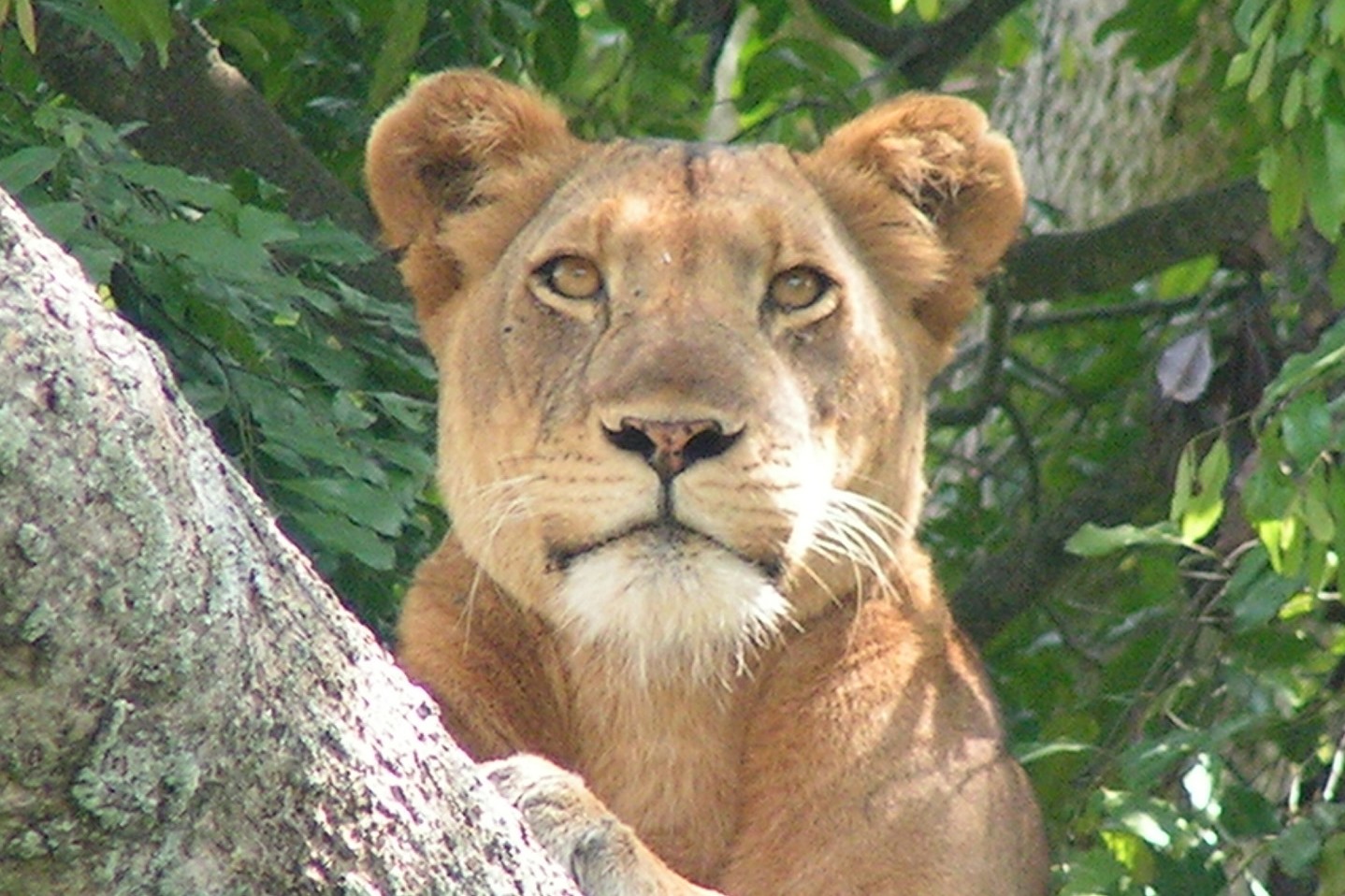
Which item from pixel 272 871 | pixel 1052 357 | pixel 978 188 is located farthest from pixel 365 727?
pixel 1052 357

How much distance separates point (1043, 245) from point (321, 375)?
94.2 inches

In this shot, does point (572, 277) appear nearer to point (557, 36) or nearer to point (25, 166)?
point (25, 166)

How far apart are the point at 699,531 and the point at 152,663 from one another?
162 centimetres

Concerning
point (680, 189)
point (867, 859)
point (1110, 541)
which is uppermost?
point (680, 189)

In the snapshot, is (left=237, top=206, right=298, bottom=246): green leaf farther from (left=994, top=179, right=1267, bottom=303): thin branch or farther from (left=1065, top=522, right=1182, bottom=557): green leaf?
(left=994, top=179, right=1267, bottom=303): thin branch

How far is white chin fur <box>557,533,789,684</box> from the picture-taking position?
12.1 feet

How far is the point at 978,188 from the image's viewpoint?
15.1 ft

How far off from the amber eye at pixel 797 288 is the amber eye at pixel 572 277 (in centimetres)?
30

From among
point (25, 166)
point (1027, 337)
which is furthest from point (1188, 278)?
point (25, 166)

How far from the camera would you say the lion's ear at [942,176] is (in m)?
4.55

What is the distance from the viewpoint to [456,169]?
181 inches

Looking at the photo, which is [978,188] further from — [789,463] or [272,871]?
[272,871]

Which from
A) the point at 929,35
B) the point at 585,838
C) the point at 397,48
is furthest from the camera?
the point at 929,35

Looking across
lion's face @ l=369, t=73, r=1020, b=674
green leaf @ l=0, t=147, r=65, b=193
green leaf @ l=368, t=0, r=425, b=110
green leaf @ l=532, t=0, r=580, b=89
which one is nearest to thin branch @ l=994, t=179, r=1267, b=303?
green leaf @ l=532, t=0, r=580, b=89
